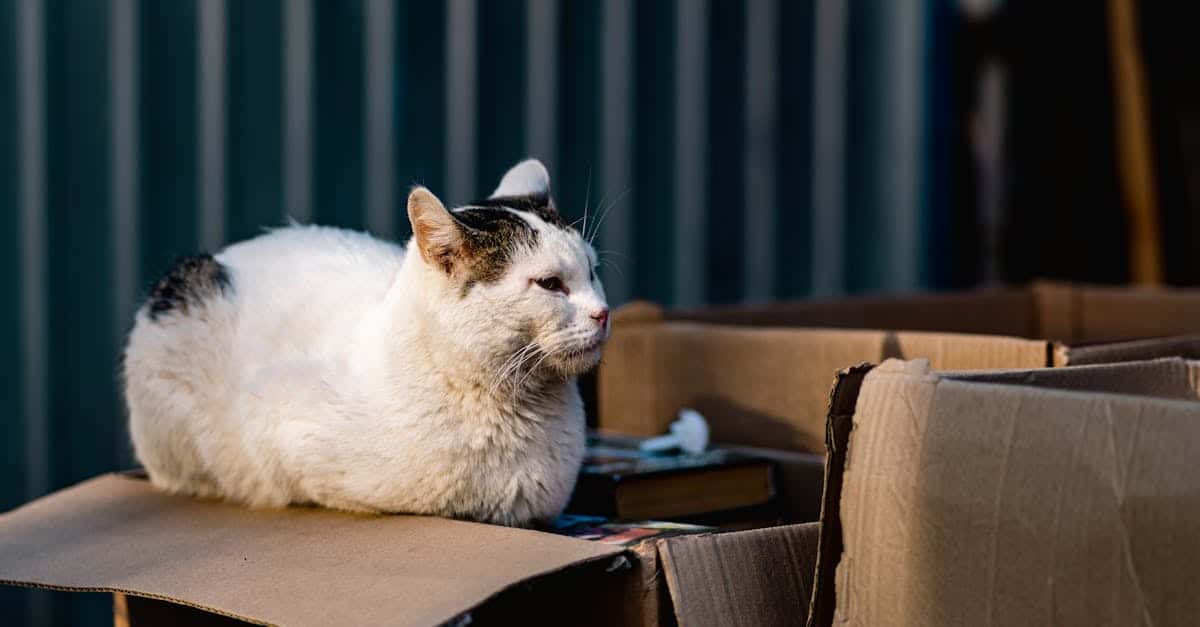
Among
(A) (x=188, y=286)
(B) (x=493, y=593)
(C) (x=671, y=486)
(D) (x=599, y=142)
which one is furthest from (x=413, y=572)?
(D) (x=599, y=142)

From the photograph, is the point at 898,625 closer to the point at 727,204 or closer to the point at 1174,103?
the point at 727,204

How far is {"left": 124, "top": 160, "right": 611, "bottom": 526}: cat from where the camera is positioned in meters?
1.03

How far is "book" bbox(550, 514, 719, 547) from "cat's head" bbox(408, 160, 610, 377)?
5.4 inches

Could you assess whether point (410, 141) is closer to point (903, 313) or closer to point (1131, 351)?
point (903, 313)

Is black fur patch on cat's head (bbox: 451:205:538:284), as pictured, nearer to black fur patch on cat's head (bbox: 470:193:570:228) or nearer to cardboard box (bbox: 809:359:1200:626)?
black fur patch on cat's head (bbox: 470:193:570:228)

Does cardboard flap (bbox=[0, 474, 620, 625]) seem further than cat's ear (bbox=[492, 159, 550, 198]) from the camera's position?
No

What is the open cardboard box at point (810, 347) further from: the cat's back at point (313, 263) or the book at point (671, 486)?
the cat's back at point (313, 263)

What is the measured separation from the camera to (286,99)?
1.82 metres

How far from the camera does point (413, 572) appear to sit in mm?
872

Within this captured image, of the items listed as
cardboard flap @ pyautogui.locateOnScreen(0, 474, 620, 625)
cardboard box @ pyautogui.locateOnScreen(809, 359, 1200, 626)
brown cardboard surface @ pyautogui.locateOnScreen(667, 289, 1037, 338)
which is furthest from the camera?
brown cardboard surface @ pyautogui.locateOnScreen(667, 289, 1037, 338)

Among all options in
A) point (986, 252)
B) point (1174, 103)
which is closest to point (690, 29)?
point (986, 252)

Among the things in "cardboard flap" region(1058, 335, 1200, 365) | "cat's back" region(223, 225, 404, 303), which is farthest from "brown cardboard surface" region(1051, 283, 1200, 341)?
"cat's back" region(223, 225, 404, 303)

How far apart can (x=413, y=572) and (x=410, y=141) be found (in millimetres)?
1202

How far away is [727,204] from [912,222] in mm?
458
